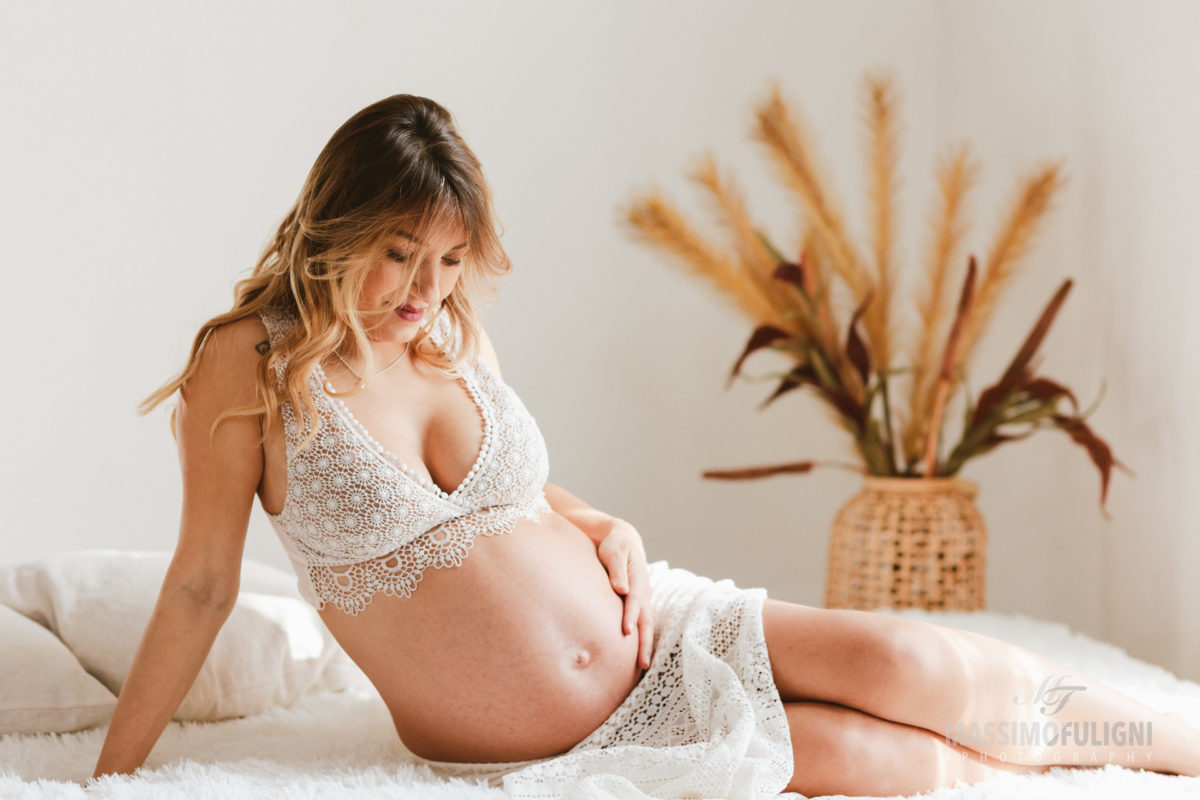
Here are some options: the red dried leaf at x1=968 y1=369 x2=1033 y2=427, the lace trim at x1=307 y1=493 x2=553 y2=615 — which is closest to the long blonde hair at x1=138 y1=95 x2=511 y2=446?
the lace trim at x1=307 y1=493 x2=553 y2=615

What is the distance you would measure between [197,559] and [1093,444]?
1695 millimetres

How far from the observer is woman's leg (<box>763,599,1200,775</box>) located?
125 centimetres

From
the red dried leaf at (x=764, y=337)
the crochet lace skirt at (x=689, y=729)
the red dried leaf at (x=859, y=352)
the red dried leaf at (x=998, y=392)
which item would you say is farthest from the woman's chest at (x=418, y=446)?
the red dried leaf at (x=998, y=392)

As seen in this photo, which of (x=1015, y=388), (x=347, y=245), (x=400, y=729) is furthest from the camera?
(x=1015, y=388)

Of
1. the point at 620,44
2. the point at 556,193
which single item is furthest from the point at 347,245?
the point at 620,44

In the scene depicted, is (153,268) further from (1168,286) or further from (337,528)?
(1168,286)

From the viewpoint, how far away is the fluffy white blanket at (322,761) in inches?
45.2

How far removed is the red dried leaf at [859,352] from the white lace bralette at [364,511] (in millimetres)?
1227

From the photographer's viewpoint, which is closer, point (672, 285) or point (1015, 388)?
point (1015, 388)

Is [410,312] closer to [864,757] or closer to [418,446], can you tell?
[418,446]

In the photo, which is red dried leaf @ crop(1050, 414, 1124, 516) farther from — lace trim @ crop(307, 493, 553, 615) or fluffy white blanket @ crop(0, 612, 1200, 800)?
lace trim @ crop(307, 493, 553, 615)

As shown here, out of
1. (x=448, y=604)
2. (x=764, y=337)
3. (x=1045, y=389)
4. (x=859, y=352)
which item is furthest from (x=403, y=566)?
(x=1045, y=389)

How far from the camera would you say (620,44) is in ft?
9.17

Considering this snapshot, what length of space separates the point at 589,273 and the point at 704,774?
5.91ft
